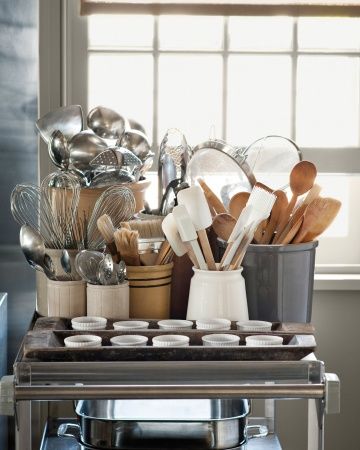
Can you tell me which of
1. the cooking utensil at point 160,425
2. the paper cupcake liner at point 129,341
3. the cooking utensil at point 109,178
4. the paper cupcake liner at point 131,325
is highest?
the cooking utensil at point 109,178

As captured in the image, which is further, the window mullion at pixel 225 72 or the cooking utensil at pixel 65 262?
the window mullion at pixel 225 72

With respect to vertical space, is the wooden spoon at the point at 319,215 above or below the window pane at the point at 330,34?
below

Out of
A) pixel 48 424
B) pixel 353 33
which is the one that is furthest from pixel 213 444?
pixel 353 33

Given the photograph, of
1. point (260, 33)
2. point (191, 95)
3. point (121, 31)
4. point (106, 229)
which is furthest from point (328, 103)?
point (106, 229)

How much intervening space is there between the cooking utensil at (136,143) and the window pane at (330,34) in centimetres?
76

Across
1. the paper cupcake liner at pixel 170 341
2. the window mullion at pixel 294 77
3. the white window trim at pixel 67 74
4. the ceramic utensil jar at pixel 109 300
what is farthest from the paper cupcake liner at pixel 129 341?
the window mullion at pixel 294 77

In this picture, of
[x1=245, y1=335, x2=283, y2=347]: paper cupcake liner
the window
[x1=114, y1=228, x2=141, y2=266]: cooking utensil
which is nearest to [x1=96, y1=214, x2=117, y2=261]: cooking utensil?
[x1=114, y1=228, x2=141, y2=266]: cooking utensil

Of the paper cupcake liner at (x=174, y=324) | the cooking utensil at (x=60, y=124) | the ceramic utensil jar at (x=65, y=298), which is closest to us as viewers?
the paper cupcake liner at (x=174, y=324)

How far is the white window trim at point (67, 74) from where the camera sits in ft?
7.89

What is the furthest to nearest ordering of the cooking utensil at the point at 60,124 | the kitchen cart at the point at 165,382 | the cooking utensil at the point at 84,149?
the cooking utensil at the point at 60,124, the cooking utensil at the point at 84,149, the kitchen cart at the point at 165,382

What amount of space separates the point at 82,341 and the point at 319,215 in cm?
53

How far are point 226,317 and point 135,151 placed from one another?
1.58 feet

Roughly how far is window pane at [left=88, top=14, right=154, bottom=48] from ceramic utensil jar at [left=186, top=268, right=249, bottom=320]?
3.41 feet

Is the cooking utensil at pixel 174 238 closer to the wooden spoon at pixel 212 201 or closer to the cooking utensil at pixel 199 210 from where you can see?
the cooking utensil at pixel 199 210
